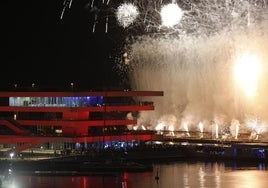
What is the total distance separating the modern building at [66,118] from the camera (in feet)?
163

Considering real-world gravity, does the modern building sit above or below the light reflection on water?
above

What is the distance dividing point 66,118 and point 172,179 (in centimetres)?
1153

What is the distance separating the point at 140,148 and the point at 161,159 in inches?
75.7

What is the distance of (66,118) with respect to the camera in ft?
166

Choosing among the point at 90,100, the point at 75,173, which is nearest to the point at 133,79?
the point at 90,100

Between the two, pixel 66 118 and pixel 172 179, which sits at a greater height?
pixel 66 118

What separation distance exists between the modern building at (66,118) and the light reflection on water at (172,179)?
5967 mm

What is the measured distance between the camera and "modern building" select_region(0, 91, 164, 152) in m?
49.7

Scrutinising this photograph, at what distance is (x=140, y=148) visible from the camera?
50938 mm

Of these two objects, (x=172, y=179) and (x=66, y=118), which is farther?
(x=66, y=118)

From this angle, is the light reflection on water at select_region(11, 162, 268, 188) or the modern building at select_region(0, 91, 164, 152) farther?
the modern building at select_region(0, 91, 164, 152)

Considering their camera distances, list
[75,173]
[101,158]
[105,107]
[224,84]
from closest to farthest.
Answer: [75,173], [101,158], [105,107], [224,84]

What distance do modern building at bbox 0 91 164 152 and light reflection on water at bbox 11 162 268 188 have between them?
597cm

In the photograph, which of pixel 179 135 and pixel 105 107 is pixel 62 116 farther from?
pixel 179 135
